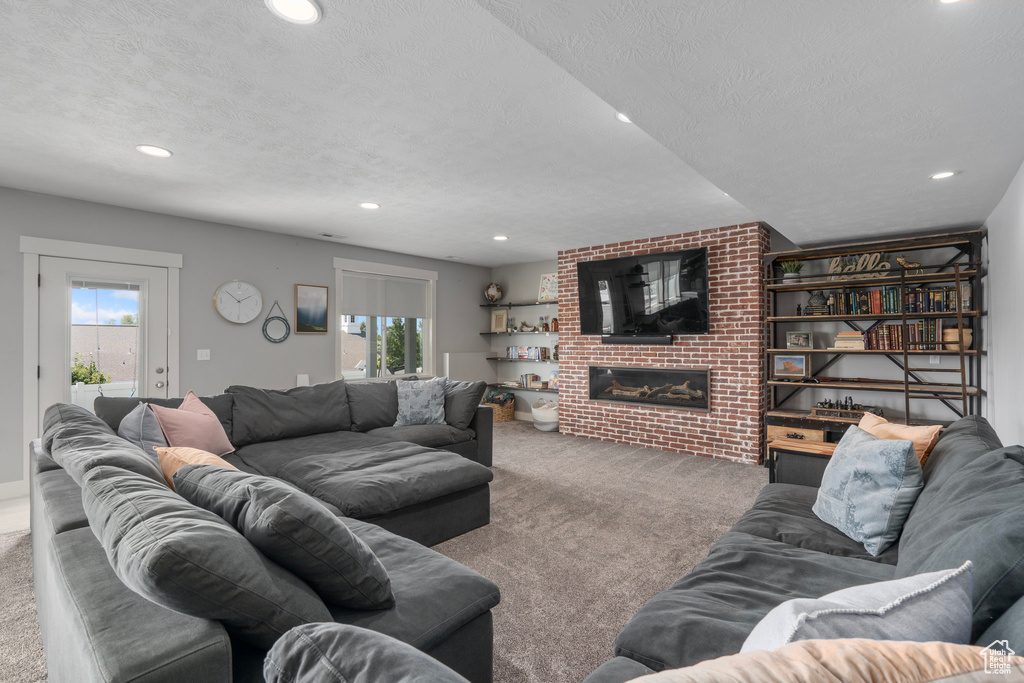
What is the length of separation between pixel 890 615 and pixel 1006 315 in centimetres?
340

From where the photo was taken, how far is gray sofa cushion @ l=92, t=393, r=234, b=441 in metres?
3.15

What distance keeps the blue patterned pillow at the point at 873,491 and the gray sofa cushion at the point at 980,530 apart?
62 millimetres

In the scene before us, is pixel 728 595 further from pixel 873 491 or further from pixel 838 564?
pixel 873 491

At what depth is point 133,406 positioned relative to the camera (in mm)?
3223

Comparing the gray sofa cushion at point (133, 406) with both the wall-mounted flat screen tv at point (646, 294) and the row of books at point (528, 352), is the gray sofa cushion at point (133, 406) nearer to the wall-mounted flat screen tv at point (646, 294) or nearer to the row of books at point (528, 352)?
the wall-mounted flat screen tv at point (646, 294)

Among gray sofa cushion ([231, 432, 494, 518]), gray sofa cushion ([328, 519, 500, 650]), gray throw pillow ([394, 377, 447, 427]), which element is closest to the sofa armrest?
gray throw pillow ([394, 377, 447, 427])

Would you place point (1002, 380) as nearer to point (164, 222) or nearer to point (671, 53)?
point (671, 53)

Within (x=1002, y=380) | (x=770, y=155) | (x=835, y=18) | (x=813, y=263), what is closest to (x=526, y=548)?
(x=770, y=155)

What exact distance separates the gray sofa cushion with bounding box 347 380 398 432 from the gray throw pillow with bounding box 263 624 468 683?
144 inches

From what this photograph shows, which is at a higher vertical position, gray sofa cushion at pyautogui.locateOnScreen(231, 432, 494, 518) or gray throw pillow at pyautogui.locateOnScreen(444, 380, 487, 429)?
gray throw pillow at pyautogui.locateOnScreen(444, 380, 487, 429)

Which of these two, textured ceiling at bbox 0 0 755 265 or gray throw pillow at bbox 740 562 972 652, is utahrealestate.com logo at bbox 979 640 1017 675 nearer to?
gray throw pillow at bbox 740 562 972 652

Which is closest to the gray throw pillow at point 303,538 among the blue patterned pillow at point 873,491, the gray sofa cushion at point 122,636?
the gray sofa cushion at point 122,636

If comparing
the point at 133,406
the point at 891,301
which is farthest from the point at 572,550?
the point at 891,301

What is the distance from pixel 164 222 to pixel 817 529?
5362 mm
